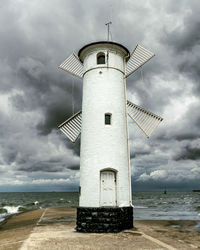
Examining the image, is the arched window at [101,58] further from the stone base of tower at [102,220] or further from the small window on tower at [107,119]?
the stone base of tower at [102,220]

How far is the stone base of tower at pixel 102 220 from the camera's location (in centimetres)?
984

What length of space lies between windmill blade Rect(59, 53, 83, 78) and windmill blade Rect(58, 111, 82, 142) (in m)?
2.57

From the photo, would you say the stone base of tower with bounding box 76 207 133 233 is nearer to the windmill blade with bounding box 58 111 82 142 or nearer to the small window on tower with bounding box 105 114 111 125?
the small window on tower with bounding box 105 114 111 125

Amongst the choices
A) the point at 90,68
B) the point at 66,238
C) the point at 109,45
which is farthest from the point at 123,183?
the point at 109,45

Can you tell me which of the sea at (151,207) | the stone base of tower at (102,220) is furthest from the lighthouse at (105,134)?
the sea at (151,207)

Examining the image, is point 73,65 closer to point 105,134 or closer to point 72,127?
point 72,127

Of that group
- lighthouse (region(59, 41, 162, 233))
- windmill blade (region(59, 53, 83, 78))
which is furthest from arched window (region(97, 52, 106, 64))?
windmill blade (region(59, 53, 83, 78))

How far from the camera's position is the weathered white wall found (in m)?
10.7

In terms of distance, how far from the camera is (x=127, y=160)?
38.0 feet

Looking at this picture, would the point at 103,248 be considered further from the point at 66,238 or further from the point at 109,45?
the point at 109,45

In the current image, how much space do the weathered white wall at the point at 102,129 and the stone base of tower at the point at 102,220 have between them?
0.36 meters

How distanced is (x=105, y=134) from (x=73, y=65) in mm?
5494

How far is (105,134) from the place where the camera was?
36.4ft

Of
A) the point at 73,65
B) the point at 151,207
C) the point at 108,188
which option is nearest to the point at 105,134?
the point at 108,188
